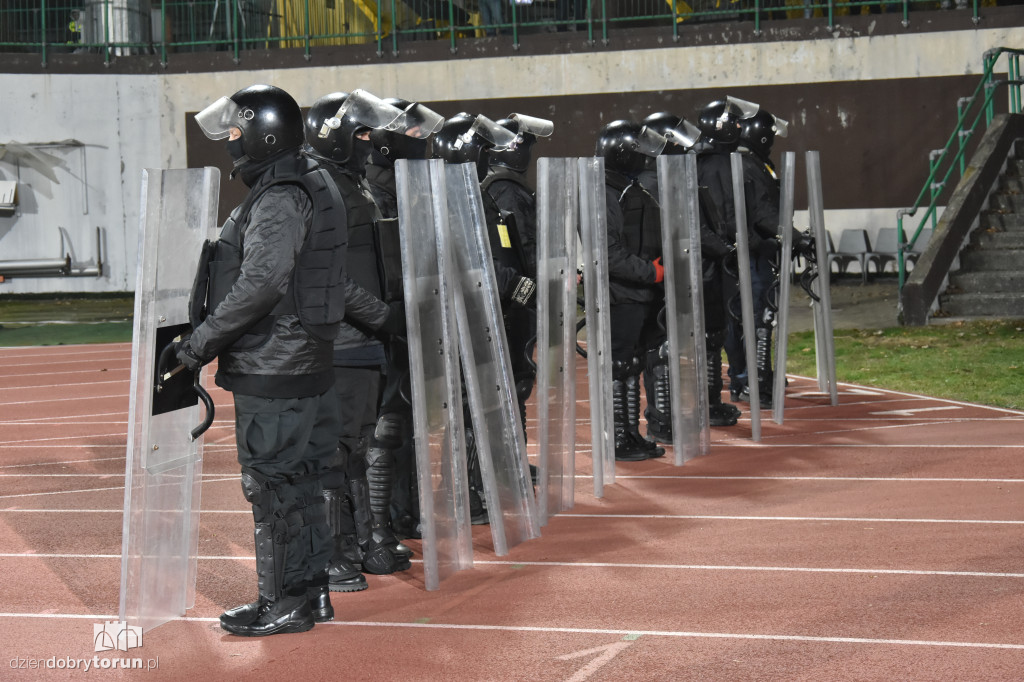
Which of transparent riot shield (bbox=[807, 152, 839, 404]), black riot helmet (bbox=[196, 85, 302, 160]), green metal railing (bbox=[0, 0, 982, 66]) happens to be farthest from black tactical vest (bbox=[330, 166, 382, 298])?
green metal railing (bbox=[0, 0, 982, 66])

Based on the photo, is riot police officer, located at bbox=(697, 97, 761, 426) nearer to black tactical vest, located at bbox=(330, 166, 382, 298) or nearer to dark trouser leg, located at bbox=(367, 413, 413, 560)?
dark trouser leg, located at bbox=(367, 413, 413, 560)

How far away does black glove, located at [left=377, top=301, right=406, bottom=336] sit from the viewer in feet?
18.7

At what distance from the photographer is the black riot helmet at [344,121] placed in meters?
5.77

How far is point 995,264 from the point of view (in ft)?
53.7

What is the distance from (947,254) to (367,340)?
12.2m

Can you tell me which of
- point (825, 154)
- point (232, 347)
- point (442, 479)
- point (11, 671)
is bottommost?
point (11, 671)

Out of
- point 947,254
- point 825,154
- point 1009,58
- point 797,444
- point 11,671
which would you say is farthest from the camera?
point 825,154

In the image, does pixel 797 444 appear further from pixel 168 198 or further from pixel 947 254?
pixel 947 254

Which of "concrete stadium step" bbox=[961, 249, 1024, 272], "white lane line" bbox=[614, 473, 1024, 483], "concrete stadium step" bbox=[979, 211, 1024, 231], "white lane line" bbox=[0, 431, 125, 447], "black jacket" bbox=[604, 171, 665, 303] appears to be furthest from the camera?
"concrete stadium step" bbox=[979, 211, 1024, 231]

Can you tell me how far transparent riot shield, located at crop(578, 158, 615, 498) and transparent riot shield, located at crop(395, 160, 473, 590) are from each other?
1542 mm

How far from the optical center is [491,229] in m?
6.93

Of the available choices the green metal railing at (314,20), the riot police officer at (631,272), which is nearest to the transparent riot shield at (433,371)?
the riot police officer at (631,272)

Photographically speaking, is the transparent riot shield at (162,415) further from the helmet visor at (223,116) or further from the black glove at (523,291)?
the black glove at (523,291)

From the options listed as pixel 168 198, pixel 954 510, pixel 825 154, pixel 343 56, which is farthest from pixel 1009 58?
pixel 168 198
